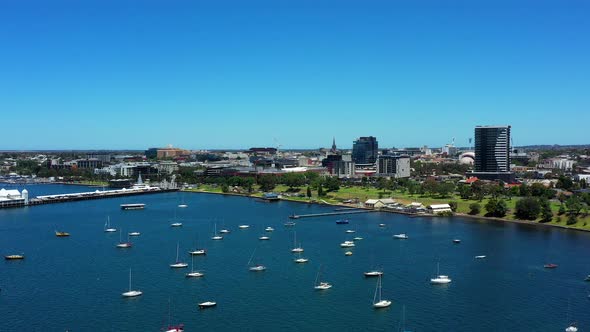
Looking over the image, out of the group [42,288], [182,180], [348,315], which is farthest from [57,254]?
[182,180]

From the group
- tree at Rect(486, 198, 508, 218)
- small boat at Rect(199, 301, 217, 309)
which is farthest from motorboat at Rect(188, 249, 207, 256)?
tree at Rect(486, 198, 508, 218)

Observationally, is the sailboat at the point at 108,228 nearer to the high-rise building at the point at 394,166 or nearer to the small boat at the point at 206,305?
the small boat at the point at 206,305

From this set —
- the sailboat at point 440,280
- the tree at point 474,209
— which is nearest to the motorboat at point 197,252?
the sailboat at point 440,280

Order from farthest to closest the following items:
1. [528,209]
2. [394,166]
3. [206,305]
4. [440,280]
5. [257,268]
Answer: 1. [394,166]
2. [528,209]
3. [257,268]
4. [440,280]
5. [206,305]

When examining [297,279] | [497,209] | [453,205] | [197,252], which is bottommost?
[297,279]

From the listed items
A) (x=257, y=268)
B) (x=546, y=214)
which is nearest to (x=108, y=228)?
(x=257, y=268)

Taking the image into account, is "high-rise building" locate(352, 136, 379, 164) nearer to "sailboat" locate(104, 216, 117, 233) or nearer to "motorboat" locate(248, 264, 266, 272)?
"sailboat" locate(104, 216, 117, 233)

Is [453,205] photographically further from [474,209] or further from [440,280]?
[440,280]
